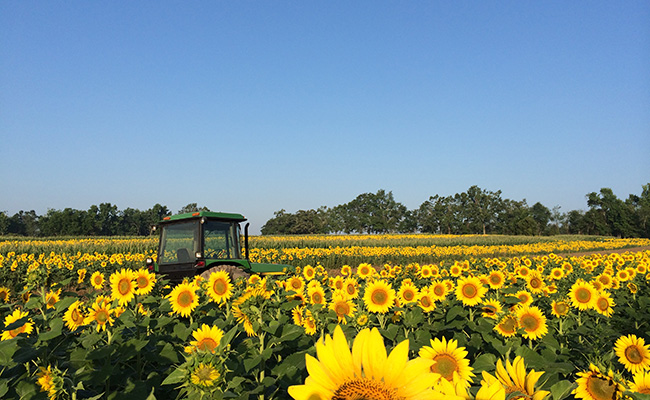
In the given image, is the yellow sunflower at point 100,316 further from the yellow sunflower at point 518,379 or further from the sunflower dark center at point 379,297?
the yellow sunflower at point 518,379

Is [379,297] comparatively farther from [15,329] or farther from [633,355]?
[15,329]

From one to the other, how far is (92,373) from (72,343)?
49 centimetres

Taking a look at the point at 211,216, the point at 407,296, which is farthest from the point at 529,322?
the point at 211,216

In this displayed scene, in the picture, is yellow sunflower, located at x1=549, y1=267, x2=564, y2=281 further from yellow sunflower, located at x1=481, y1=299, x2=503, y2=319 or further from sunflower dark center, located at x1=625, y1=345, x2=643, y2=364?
sunflower dark center, located at x1=625, y1=345, x2=643, y2=364

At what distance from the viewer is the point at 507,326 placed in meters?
3.39

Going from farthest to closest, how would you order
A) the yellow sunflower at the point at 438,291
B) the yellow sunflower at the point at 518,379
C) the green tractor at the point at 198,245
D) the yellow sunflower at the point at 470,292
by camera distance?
the green tractor at the point at 198,245 < the yellow sunflower at the point at 438,291 < the yellow sunflower at the point at 470,292 < the yellow sunflower at the point at 518,379

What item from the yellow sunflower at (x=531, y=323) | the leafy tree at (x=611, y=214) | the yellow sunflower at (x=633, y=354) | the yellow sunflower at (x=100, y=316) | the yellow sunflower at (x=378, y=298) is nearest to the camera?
the yellow sunflower at (x=633, y=354)

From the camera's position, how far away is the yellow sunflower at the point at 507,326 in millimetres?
3361

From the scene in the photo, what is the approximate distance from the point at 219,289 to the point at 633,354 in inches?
131

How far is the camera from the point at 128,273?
414 cm

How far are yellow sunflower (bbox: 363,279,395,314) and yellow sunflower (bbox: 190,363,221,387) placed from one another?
2.60 meters

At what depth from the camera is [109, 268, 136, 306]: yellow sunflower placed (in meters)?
3.88

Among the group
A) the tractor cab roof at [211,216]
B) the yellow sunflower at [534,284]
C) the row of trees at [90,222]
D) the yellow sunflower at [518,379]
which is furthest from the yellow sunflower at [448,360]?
the row of trees at [90,222]

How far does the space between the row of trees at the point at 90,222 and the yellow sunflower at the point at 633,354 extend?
278ft
